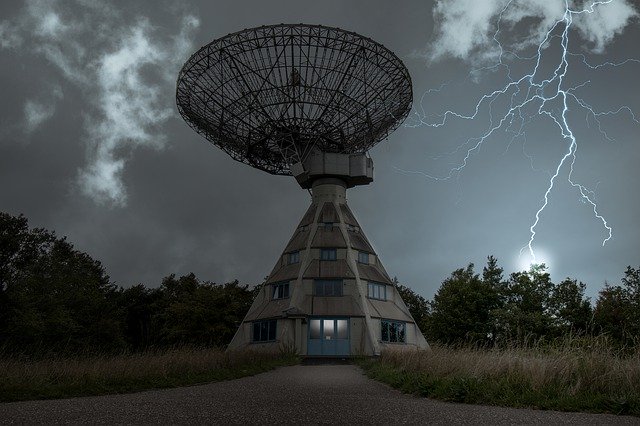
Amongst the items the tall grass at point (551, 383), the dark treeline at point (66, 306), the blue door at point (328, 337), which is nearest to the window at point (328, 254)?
the blue door at point (328, 337)

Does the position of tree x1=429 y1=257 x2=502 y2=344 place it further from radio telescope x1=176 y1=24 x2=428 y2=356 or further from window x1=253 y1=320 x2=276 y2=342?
window x1=253 y1=320 x2=276 y2=342

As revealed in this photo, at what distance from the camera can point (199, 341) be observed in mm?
49594

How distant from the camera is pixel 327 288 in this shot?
38281 millimetres

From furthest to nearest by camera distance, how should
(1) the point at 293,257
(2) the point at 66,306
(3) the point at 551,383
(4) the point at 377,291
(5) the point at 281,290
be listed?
(2) the point at 66,306 → (1) the point at 293,257 → (4) the point at 377,291 → (5) the point at 281,290 → (3) the point at 551,383

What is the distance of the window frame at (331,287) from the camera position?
3806 cm

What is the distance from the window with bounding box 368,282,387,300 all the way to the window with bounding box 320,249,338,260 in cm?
350

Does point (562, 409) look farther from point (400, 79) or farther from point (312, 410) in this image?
point (400, 79)

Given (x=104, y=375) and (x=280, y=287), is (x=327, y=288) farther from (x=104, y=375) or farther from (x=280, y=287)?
(x=104, y=375)

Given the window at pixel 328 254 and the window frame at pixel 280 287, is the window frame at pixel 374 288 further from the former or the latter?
the window frame at pixel 280 287

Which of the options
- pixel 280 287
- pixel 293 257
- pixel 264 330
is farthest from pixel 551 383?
pixel 293 257

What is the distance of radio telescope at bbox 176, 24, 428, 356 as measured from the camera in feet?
113

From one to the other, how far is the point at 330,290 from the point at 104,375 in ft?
77.3

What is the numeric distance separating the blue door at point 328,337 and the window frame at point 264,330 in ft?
8.53

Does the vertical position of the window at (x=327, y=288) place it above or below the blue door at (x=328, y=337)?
above
